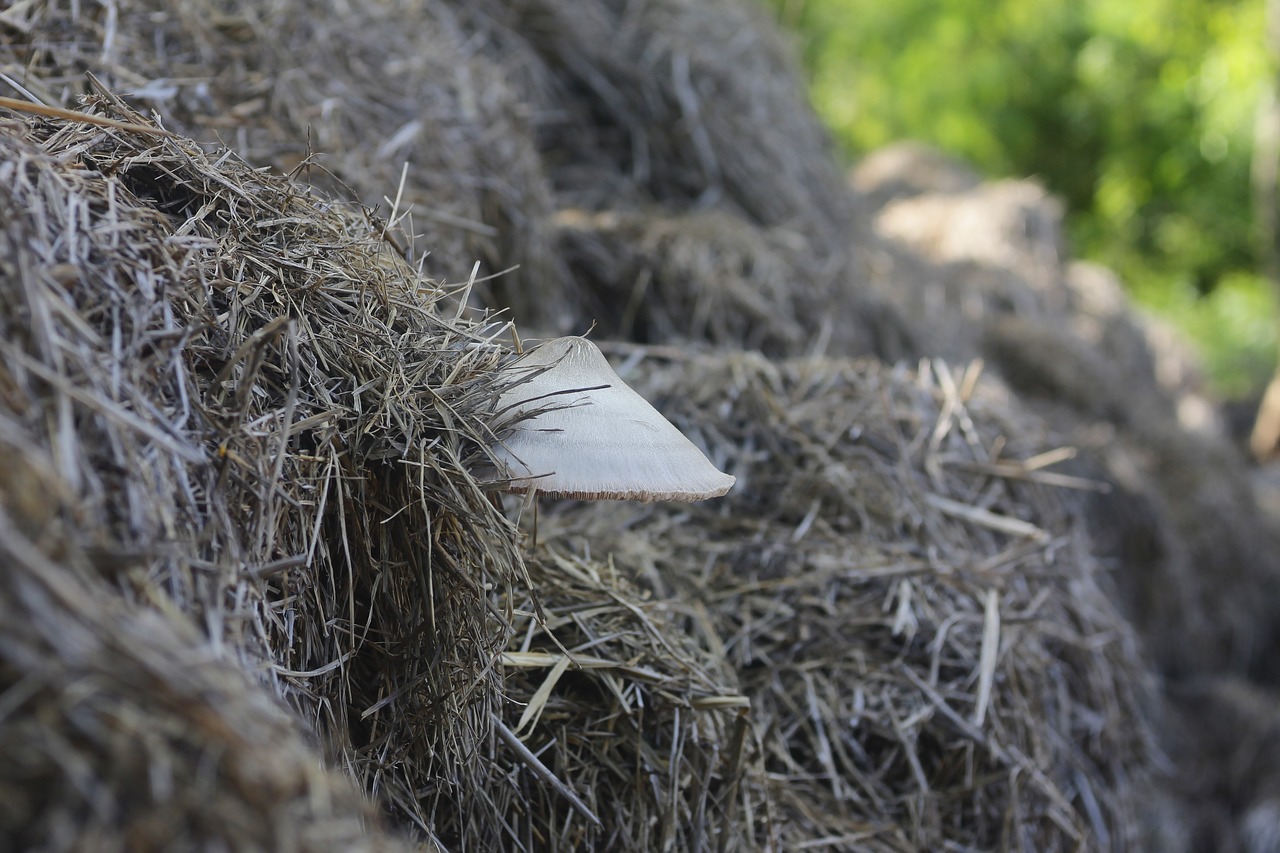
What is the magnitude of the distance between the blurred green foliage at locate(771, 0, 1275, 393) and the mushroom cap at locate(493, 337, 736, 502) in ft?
29.4

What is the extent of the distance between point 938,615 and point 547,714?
771 mm

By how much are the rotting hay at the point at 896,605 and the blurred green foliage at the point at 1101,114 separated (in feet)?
26.6

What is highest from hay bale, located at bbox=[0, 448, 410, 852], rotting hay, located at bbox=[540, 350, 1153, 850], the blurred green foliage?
hay bale, located at bbox=[0, 448, 410, 852]

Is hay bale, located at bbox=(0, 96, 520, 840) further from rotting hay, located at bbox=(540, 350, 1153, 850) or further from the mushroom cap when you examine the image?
rotting hay, located at bbox=(540, 350, 1153, 850)

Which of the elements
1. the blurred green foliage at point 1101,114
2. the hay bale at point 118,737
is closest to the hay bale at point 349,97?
the hay bale at point 118,737

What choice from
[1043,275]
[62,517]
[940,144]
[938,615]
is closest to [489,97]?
[938,615]

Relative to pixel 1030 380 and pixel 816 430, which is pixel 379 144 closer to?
pixel 816 430

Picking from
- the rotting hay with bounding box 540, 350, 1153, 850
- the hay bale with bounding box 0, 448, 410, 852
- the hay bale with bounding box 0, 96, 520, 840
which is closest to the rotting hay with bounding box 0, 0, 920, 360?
the hay bale with bounding box 0, 96, 520, 840

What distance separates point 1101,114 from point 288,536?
1188 cm

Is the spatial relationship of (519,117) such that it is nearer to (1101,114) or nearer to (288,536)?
(288,536)

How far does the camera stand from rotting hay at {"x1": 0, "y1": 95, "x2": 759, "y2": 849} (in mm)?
641

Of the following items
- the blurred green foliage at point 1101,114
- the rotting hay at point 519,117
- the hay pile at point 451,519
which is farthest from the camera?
the blurred green foliage at point 1101,114

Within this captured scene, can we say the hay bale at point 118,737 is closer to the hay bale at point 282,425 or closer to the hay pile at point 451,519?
the hay pile at point 451,519

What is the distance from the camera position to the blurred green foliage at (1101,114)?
9.75 metres
